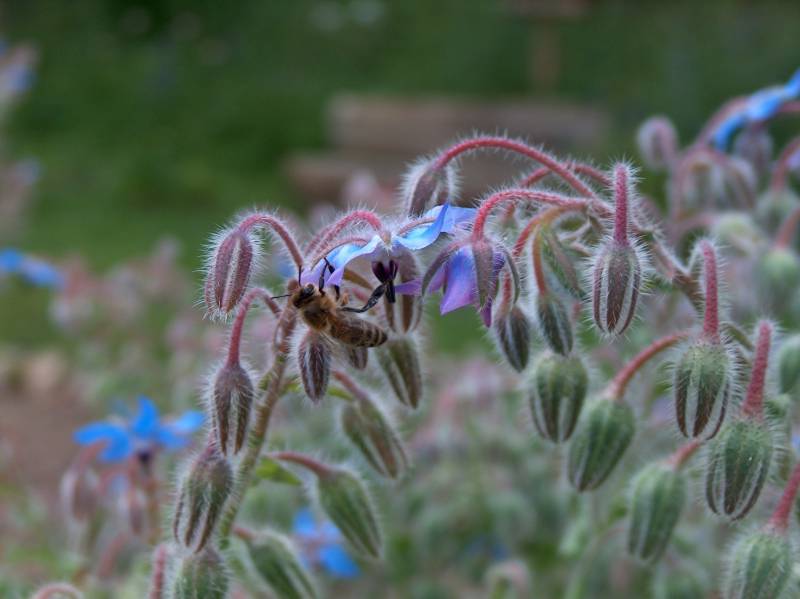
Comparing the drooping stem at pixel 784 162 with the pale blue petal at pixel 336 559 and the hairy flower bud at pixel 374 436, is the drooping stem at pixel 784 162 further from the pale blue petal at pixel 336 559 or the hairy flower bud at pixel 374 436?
the pale blue petal at pixel 336 559

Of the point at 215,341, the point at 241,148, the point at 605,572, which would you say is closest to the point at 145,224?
the point at 241,148

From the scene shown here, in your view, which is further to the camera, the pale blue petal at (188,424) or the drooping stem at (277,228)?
the pale blue petal at (188,424)

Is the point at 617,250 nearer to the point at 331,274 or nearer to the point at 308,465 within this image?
the point at 331,274

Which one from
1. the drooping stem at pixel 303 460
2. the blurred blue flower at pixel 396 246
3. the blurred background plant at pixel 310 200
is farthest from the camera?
the blurred background plant at pixel 310 200

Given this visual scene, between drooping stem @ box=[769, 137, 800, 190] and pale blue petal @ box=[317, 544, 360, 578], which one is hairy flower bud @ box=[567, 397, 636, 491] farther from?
pale blue petal @ box=[317, 544, 360, 578]

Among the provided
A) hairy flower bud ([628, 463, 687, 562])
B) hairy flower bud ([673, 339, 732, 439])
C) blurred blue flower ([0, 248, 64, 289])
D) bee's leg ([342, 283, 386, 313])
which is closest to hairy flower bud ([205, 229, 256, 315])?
bee's leg ([342, 283, 386, 313])

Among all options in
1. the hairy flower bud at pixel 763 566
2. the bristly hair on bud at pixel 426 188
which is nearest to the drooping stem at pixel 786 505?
the hairy flower bud at pixel 763 566
